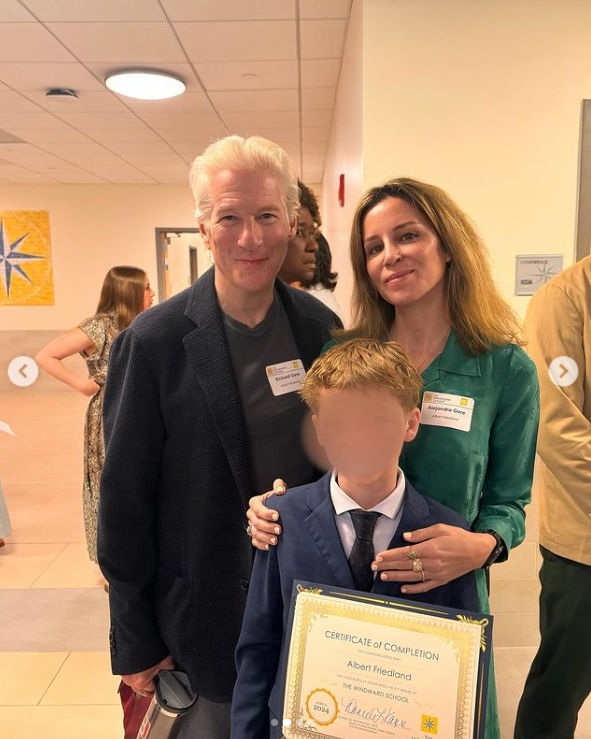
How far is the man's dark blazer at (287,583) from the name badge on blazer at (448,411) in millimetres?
163

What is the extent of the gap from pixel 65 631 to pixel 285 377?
2.35 m

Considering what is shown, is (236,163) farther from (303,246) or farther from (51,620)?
(51,620)

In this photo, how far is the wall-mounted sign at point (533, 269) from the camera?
2.96 metres

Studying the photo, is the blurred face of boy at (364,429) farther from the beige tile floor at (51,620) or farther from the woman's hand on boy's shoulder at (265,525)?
the beige tile floor at (51,620)

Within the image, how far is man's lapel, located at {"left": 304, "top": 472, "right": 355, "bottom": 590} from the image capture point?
0.98m

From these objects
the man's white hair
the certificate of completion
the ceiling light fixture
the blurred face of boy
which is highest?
the ceiling light fixture

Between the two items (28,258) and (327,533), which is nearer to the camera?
(327,533)

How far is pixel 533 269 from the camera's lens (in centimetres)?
296

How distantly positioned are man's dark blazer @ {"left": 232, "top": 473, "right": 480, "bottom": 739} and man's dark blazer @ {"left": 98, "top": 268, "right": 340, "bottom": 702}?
226mm

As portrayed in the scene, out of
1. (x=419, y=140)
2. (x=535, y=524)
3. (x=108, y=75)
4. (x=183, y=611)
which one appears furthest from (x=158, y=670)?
(x=108, y=75)

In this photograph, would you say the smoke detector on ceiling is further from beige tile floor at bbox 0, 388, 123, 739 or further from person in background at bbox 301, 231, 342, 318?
person in background at bbox 301, 231, 342, 318

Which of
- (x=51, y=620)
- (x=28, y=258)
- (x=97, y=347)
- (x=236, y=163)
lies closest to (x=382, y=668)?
(x=236, y=163)

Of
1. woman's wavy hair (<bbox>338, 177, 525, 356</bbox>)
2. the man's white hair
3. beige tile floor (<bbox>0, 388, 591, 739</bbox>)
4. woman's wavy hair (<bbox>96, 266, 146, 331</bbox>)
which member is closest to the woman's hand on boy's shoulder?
woman's wavy hair (<bbox>338, 177, 525, 356</bbox>)

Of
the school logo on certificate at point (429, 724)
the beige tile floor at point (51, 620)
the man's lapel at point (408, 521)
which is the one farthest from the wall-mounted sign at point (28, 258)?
the school logo on certificate at point (429, 724)
